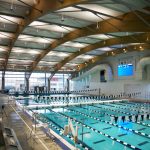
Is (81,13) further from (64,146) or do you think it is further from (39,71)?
(39,71)

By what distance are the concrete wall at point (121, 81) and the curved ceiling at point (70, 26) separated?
134 centimetres

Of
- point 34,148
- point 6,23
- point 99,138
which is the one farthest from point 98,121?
point 6,23

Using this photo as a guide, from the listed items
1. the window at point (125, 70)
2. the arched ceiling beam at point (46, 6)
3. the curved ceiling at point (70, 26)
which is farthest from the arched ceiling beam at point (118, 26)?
the window at point (125, 70)

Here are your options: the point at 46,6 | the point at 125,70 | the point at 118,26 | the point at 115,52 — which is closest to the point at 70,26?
the point at 118,26

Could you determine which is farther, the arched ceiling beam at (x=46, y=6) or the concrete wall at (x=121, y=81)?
the concrete wall at (x=121, y=81)

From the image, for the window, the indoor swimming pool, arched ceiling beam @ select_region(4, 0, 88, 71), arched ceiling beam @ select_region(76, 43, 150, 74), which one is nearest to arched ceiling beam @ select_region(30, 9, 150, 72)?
arched ceiling beam @ select_region(4, 0, 88, 71)

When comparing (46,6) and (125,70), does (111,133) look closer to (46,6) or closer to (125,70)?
(46,6)

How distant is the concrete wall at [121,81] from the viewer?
2027 cm

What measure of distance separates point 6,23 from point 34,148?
11.8 meters

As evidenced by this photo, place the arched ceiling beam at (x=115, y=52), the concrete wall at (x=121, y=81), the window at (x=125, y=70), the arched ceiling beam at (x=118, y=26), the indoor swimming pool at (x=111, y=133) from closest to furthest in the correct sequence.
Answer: the indoor swimming pool at (x=111, y=133)
the arched ceiling beam at (x=118, y=26)
the arched ceiling beam at (x=115, y=52)
the concrete wall at (x=121, y=81)
the window at (x=125, y=70)

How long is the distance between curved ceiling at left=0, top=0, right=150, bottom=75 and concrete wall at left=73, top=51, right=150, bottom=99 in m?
1.34

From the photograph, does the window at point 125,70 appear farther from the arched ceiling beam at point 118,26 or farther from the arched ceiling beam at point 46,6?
the arched ceiling beam at point 46,6

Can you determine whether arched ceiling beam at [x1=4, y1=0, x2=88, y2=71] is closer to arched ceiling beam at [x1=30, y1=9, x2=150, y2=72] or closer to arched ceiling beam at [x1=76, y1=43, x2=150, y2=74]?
arched ceiling beam at [x1=30, y1=9, x2=150, y2=72]

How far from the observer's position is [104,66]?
25484mm
